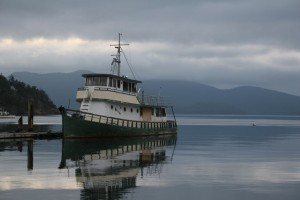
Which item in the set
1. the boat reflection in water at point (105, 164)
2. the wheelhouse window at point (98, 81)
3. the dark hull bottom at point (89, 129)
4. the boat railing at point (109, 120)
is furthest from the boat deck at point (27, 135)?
the wheelhouse window at point (98, 81)

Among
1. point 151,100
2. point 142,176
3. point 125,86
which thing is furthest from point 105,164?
point 151,100

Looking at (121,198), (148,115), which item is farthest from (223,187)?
(148,115)

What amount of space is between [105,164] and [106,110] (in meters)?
23.2

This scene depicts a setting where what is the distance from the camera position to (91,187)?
70.9 feet

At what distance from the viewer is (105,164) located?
101 ft

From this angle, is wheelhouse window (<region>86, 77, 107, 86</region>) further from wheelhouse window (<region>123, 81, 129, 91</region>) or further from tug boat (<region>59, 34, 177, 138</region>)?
wheelhouse window (<region>123, 81, 129, 91</region>)

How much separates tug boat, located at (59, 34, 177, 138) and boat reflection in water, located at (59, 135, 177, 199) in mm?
2174

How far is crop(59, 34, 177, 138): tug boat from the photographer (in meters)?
51.1

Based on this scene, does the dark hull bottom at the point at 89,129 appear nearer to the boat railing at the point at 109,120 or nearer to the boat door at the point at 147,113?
the boat railing at the point at 109,120

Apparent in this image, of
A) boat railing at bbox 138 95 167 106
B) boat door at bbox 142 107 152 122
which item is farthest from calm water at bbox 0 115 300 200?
boat door at bbox 142 107 152 122

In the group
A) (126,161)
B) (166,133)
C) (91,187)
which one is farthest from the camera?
(166,133)

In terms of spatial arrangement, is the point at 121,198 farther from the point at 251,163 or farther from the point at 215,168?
the point at 251,163

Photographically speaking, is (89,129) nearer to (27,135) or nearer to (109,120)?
(109,120)

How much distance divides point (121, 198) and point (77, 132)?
3218 cm
